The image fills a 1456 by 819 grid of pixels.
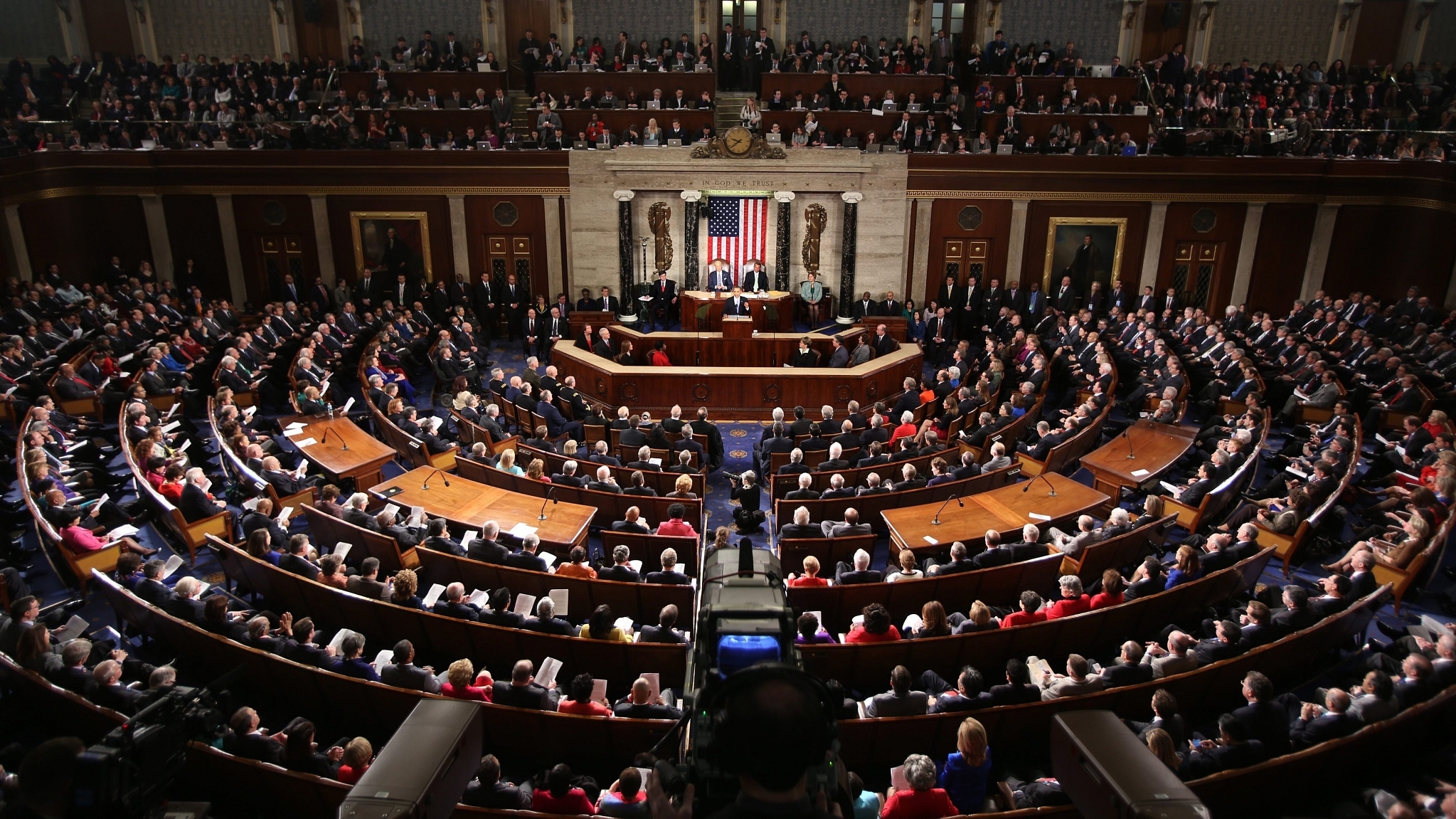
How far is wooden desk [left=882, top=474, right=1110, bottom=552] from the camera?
364 inches

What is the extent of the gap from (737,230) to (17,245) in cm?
1351

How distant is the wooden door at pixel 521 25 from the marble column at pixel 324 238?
5422 millimetres

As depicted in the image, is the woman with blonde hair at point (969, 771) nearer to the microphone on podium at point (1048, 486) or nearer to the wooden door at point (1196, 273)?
the microphone on podium at point (1048, 486)

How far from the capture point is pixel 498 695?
21.0ft

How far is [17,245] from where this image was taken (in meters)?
17.0

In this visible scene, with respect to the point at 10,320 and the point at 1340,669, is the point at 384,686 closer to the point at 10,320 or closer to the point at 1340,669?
the point at 1340,669

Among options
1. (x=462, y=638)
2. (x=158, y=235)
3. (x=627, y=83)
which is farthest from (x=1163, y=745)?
(x=158, y=235)

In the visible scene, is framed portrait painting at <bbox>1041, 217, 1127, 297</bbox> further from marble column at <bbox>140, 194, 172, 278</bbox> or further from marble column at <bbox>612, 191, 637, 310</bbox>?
marble column at <bbox>140, 194, 172, 278</bbox>

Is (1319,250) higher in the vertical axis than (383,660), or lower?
higher

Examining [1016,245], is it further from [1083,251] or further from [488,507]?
[488,507]

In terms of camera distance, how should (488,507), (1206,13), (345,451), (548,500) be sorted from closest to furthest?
(488,507)
(548,500)
(345,451)
(1206,13)

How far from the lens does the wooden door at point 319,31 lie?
2192 centimetres

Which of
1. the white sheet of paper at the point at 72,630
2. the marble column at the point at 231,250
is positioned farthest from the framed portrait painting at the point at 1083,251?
the white sheet of paper at the point at 72,630

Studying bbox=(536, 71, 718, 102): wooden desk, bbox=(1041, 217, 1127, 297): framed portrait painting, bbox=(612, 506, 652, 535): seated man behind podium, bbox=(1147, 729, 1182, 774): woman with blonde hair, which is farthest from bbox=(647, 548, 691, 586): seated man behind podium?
bbox=(536, 71, 718, 102): wooden desk
